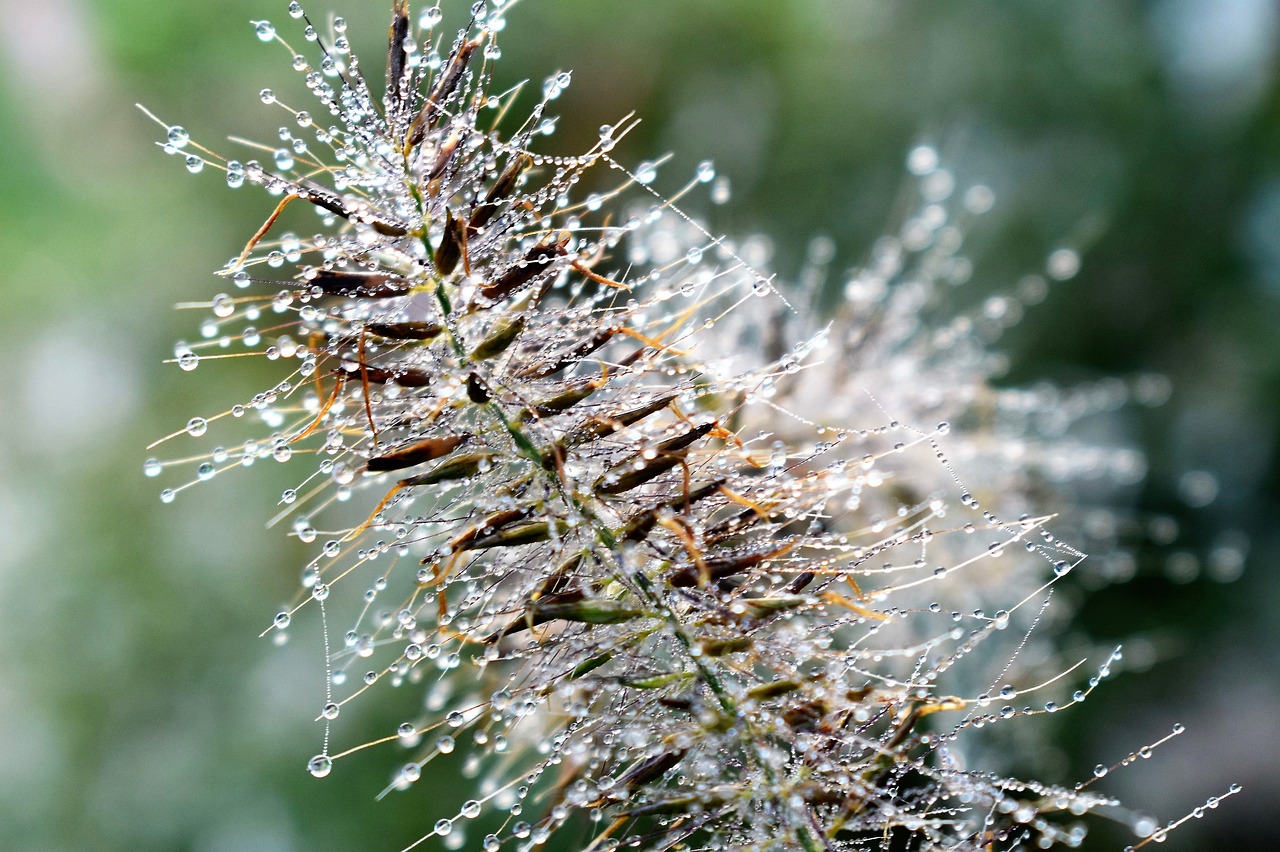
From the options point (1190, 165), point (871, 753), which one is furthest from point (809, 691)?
point (1190, 165)

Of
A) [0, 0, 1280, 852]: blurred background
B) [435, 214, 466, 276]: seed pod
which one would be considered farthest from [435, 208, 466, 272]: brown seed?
[0, 0, 1280, 852]: blurred background

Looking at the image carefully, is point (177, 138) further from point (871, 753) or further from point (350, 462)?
point (871, 753)

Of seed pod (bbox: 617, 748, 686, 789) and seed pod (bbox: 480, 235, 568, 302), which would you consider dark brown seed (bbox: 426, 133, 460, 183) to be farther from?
seed pod (bbox: 617, 748, 686, 789)

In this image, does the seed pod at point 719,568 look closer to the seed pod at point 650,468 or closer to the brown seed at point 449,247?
the seed pod at point 650,468

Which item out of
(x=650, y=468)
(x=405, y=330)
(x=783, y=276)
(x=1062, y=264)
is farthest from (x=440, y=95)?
(x=1062, y=264)

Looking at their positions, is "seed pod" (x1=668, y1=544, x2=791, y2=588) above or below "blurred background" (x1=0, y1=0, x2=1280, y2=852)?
below

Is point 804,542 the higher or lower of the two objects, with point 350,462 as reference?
lower
